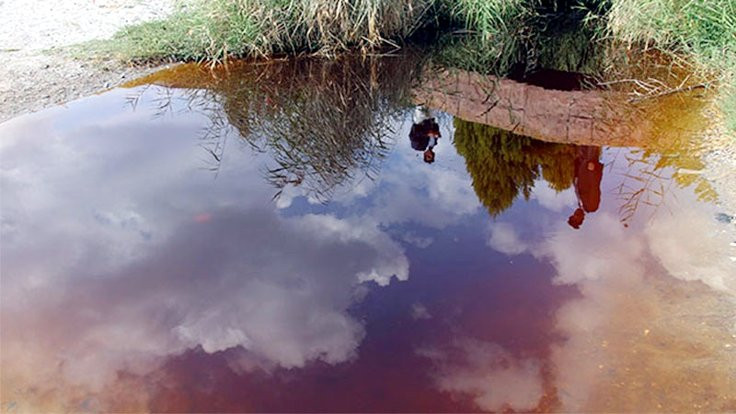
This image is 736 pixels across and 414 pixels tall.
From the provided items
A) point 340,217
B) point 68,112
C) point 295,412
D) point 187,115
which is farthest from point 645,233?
point 68,112

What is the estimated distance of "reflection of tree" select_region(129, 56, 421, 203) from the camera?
5320 mm

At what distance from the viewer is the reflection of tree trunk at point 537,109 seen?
5.71 metres

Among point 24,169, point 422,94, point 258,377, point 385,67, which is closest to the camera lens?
point 258,377

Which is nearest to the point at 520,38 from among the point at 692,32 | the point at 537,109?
the point at 692,32

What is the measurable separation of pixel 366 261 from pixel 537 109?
310 centimetres

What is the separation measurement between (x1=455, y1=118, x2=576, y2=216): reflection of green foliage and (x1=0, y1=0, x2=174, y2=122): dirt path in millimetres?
3876

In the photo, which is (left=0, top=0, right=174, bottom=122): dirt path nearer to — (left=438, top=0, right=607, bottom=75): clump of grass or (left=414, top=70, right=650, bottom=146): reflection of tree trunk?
(left=414, top=70, right=650, bottom=146): reflection of tree trunk

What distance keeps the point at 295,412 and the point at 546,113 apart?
13.9 feet

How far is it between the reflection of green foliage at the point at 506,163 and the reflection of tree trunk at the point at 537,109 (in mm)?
192

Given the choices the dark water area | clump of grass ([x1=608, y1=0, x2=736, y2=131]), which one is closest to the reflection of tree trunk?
the dark water area

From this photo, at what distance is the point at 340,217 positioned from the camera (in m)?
4.58

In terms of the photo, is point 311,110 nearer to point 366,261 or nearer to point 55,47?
point 366,261

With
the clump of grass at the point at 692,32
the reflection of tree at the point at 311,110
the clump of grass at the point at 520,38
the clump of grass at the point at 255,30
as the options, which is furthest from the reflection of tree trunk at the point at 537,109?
the clump of grass at the point at 255,30

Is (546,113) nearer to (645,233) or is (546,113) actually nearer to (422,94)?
(422,94)
